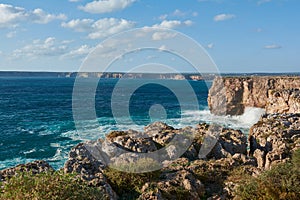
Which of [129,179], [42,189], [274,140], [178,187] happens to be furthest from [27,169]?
[274,140]

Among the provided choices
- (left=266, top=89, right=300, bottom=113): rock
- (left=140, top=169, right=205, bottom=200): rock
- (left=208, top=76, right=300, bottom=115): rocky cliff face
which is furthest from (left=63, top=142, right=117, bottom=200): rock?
(left=208, top=76, right=300, bottom=115): rocky cliff face

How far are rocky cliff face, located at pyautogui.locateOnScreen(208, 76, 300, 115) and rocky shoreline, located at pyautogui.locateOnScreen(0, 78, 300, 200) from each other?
161 ft

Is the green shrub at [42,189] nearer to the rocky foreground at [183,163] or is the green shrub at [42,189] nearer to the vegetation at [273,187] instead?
the rocky foreground at [183,163]

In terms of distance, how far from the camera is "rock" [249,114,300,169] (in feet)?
66.8

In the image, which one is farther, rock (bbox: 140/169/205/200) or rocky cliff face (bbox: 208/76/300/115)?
rocky cliff face (bbox: 208/76/300/115)

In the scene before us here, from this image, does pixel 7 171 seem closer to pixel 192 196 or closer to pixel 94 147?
pixel 94 147

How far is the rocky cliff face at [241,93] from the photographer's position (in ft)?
260

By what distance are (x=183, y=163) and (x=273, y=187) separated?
7.16 metres

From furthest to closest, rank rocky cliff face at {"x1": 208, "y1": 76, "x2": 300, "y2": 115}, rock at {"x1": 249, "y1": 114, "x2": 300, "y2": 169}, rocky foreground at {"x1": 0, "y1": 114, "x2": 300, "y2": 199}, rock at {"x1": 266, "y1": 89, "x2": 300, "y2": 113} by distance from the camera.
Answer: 1. rocky cliff face at {"x1": 208, "y1": 76, "x2": 300, "y2": 115}
2. rock at {"x1": 266, "y1": 89, "x2": 300, "y2": 113}
3. rock at {"x1": 249, "y1": 114, "x2": 300, "y2": 169}
4. rocky foreground at {"x1": 0, "y1": 114, "x2": 300, "y2": 199}

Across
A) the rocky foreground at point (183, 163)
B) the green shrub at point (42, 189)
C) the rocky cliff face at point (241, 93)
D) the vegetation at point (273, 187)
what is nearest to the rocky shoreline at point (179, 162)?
the rocky foreground at point (183, 163)

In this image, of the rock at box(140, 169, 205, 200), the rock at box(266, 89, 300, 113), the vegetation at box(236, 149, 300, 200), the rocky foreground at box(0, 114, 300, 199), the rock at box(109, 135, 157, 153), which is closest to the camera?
the vegetation at box(236, 149, 300, 200)

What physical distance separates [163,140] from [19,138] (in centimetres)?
2997

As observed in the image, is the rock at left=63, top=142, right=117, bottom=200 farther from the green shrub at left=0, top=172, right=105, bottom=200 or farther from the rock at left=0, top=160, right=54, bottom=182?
the green shrub at left=0, top=172, right=105, bottom=200

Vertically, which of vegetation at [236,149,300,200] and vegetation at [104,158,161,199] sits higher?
vegetation at [236,149,300,200]
